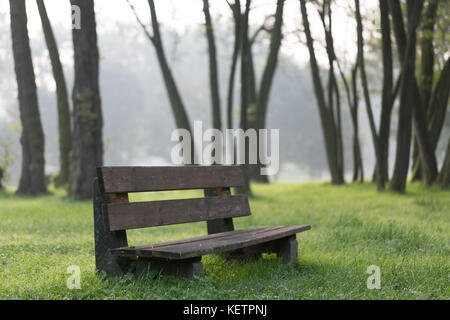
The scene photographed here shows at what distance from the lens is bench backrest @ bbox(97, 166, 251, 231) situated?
402 cm

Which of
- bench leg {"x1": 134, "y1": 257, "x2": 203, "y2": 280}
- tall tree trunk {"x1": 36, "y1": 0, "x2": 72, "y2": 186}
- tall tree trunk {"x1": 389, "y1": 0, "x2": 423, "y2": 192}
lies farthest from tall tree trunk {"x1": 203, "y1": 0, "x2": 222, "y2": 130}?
bench leg {"x1": 134, "y1": 257, "x2": 203, "y2": 280}

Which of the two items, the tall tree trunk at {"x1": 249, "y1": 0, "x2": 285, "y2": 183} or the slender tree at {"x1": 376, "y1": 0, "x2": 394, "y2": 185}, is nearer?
the slender tree at {"x1": 376, "y1": 0, "x2": 394, "y2": 185}

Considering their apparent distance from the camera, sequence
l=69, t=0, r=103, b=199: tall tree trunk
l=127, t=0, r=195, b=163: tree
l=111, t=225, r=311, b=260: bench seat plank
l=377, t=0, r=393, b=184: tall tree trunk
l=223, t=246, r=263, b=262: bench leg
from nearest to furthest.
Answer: l=111, t=225, r=311, b=260: bench seat plank → l=223, t=246, r=263, b=262: bench leg → l=69, t=0, r=103, b=199: tall tree trunk → l=377, t=0, r=393, b=184: tall tree trunk → l=127, t=0, r=195, b=163: tree

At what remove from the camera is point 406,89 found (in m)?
11.9

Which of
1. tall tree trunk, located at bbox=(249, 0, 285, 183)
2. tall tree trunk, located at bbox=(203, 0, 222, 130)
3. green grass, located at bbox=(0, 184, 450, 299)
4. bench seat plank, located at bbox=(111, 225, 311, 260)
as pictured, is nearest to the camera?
bench seat plank, located at bbox=(111, 225, 311, 260)

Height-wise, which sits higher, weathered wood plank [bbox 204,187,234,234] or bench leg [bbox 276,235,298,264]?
weathered wood plank [bbox 204,187,234,234]

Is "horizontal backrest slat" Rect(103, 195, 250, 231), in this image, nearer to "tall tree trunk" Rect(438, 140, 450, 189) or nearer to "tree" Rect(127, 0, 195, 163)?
"tall tree trunk" Rect(438, 140, 450, 189)

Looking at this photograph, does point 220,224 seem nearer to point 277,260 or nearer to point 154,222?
Answer: point 277,260

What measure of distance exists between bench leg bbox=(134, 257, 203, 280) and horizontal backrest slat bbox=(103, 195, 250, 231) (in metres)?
0.29

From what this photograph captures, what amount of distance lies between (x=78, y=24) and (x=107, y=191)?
298 inches

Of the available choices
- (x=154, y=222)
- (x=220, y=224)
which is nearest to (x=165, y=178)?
(x=154, y=222)

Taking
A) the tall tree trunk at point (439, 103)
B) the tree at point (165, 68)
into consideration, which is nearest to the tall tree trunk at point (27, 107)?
the tree at point (165, 68)

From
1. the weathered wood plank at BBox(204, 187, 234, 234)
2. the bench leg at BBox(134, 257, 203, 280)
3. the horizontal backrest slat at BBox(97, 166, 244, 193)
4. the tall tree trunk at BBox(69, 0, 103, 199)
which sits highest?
the tall tree trunk at BBox(69, 0, 103, 199)

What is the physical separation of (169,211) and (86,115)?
7.38 metres
